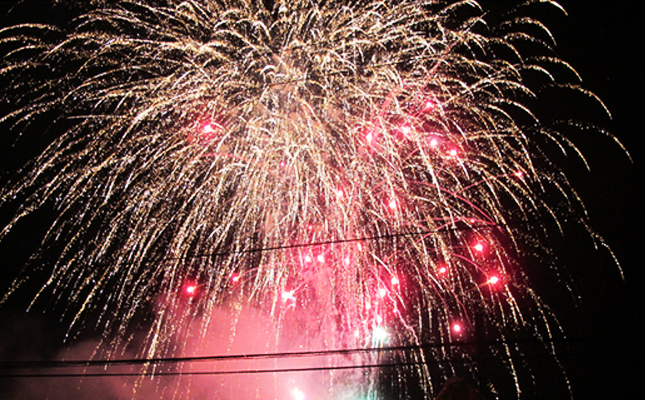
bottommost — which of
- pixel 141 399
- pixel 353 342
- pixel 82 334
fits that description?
pixel 141 399

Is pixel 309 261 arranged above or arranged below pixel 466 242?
above

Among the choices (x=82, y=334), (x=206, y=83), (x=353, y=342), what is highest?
(x=206, y=83)

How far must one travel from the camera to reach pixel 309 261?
11.7 meters

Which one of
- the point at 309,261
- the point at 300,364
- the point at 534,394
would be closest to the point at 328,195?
the point at 309,261

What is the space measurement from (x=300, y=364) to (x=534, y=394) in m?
20.8

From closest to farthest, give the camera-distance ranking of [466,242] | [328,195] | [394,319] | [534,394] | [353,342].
Result: [466,242]
[328,195]
[394,319]
[353,342]
[534,394]

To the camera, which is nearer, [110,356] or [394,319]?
[394,319]

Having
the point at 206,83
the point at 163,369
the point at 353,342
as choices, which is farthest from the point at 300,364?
the point at 206,83

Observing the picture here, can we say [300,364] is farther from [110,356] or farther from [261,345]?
[110,356]

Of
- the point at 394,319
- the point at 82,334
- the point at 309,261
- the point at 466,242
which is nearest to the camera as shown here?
the point at 466,242

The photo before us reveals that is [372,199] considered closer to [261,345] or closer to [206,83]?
[206,83]

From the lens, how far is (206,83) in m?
9.47

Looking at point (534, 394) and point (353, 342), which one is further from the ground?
point (534, 394)

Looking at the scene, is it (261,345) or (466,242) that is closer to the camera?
(466,242)
